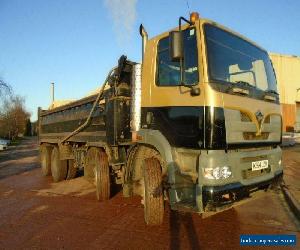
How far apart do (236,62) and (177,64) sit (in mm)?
912

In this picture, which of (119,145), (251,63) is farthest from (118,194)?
(251,63)

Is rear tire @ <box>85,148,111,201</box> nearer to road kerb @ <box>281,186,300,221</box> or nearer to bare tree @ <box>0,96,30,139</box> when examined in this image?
road kerb @ <box>281,186,300,221</box>

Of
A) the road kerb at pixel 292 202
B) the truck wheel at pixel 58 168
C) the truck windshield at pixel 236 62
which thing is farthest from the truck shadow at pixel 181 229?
the truck wheel at pixel 58 168

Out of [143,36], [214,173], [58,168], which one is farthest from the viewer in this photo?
[58,168]

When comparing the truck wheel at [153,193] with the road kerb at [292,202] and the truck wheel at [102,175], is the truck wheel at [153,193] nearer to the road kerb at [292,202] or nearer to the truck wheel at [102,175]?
the truck wheel at [102,175]

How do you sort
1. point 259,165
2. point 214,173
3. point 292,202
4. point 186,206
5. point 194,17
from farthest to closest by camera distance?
point 292,202 → point 259,165 → point 194,17 → point 186,206 → point 214,173

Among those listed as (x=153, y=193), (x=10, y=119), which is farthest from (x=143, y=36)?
(x=10, y=119)

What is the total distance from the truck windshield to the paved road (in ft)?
5.98

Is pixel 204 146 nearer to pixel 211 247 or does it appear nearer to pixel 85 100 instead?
pixel 211 247

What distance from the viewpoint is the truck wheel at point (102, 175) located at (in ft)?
22.9

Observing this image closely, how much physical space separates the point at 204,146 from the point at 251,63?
188cm

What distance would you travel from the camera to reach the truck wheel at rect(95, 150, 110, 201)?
696 centimetres

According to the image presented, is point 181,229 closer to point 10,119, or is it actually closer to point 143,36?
point 143,36

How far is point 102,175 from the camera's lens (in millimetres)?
6957
